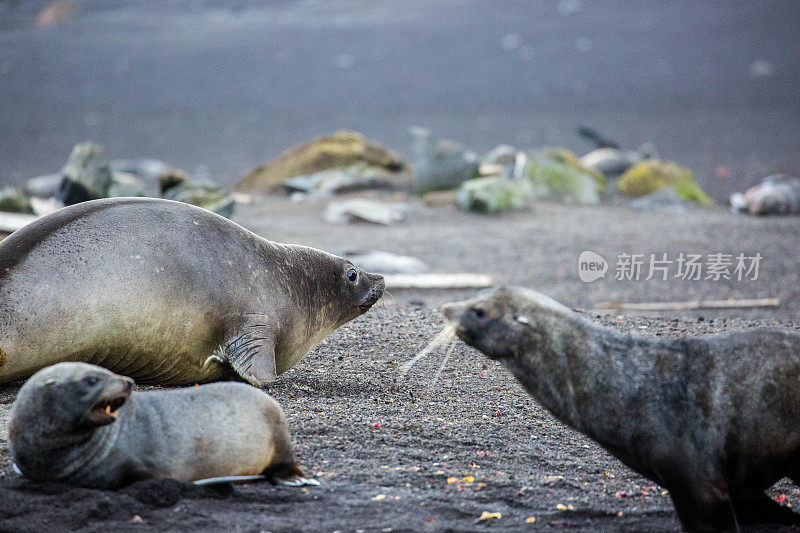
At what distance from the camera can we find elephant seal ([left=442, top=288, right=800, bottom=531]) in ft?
8.57

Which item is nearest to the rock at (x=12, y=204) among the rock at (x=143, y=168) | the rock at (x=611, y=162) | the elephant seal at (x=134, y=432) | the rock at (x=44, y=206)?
the rock at (x=44, y=206)

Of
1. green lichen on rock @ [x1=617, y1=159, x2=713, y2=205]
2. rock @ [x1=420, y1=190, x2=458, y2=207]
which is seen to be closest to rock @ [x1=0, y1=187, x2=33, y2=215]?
rock @ [x1=420, y1=190, x2=458, y2=207]

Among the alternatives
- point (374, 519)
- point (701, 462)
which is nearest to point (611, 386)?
point (701, 462)

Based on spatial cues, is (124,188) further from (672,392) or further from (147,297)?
(672,392)

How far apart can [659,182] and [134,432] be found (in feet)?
39.6

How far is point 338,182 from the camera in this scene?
1346 centimetres

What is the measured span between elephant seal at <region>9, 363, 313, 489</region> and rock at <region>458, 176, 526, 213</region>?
30.5 ft

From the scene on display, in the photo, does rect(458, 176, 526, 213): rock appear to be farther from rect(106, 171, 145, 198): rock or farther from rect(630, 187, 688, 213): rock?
rect(106, 171, 145, 198): rock

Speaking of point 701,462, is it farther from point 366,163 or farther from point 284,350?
→ point 366,163

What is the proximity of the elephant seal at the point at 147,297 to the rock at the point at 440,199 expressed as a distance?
8259 millimetres

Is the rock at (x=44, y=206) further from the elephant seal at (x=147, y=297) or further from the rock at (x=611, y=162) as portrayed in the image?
the rock at (x=611, y=162)

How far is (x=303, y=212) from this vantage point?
1214 centimetres

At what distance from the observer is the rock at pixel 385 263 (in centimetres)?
829

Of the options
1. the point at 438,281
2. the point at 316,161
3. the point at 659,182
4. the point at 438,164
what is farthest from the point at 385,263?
the point at 659,182
